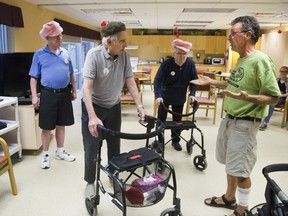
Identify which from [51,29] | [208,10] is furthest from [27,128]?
[208,10]

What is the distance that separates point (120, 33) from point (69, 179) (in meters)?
1.63

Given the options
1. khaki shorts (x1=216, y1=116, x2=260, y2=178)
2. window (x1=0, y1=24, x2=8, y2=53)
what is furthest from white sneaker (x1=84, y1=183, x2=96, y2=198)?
window (x1=0, y1=24, x2=8, y2=53)

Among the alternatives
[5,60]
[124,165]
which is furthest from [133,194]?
[5,60]

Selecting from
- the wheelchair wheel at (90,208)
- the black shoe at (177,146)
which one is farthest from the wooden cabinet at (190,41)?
the wheelchair wheel at (90,208)

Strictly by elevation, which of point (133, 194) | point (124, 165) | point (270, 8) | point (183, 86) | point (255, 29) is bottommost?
point (133, 194)

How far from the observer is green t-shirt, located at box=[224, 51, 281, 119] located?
5.50 feet

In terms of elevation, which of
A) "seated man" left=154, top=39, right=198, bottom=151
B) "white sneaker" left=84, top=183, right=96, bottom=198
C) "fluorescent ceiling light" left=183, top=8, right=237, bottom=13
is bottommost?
"white sneaker" left=84, top=183, right=96, bottom=198

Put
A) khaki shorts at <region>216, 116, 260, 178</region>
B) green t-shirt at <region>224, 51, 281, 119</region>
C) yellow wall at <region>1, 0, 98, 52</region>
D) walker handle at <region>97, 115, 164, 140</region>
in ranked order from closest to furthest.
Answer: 1. walker handle at <region>97, 115, 164, 140</region>
2. green t-shirt at <region>224, 51, 281, 119</region>
3. khaki shorts at <region>216, 116, 260, 178</region>
4. yellow wall at <region>1, 0, 98, 52</region>

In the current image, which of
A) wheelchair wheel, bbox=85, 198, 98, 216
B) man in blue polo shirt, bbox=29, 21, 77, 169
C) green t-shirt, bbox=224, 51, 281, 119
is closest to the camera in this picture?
green t-shirt, bbox=224, 51, 281, 119

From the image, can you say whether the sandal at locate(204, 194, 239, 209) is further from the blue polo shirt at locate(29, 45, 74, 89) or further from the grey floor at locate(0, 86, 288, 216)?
the blue polo shirt at locate(29, 45, 74, 89)

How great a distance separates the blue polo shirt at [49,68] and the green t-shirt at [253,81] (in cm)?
182

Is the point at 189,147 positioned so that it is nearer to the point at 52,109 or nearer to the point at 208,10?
the point at 52,109

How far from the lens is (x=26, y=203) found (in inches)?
88.6

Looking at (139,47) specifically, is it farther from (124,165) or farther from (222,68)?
(124,165)
